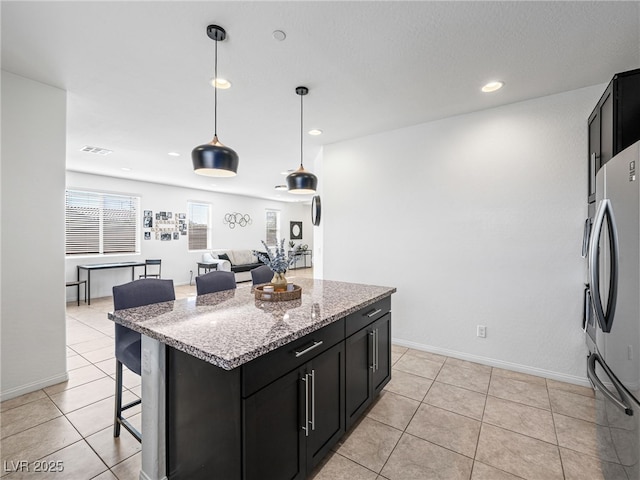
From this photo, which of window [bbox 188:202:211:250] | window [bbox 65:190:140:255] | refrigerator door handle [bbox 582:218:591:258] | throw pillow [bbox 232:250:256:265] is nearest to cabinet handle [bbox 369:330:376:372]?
refrigerator door handle [bbox 582:218:591:258]

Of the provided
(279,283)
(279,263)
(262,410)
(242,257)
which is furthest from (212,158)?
(242,257)

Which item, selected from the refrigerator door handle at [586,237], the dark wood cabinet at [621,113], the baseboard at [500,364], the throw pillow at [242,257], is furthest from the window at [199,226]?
the dark wood cabinet at [621,113]

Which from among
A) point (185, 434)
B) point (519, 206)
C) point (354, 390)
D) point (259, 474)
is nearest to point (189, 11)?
point (185, 434)

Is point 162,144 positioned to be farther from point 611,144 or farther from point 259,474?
point 611,144

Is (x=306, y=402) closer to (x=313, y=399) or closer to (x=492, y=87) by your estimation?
(x=313, y=399)

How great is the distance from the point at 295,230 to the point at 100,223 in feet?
21.5

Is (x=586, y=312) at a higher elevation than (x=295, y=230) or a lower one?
lower

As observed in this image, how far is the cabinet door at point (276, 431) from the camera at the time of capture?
4.01ft

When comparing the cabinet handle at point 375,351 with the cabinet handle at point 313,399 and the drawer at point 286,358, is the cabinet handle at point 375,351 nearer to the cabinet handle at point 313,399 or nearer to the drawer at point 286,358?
the drawer at point 286,358

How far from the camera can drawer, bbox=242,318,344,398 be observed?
1218 mm

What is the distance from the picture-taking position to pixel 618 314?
140 centimetres

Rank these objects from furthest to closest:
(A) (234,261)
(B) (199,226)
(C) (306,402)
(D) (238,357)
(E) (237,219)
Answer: (E) (237,219) < (B) (199,226) < (A) (234,261) < (C) (306,402) < (D) (238,357)

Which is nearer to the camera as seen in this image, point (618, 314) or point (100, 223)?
point (618, 314)

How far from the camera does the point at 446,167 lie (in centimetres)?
331
